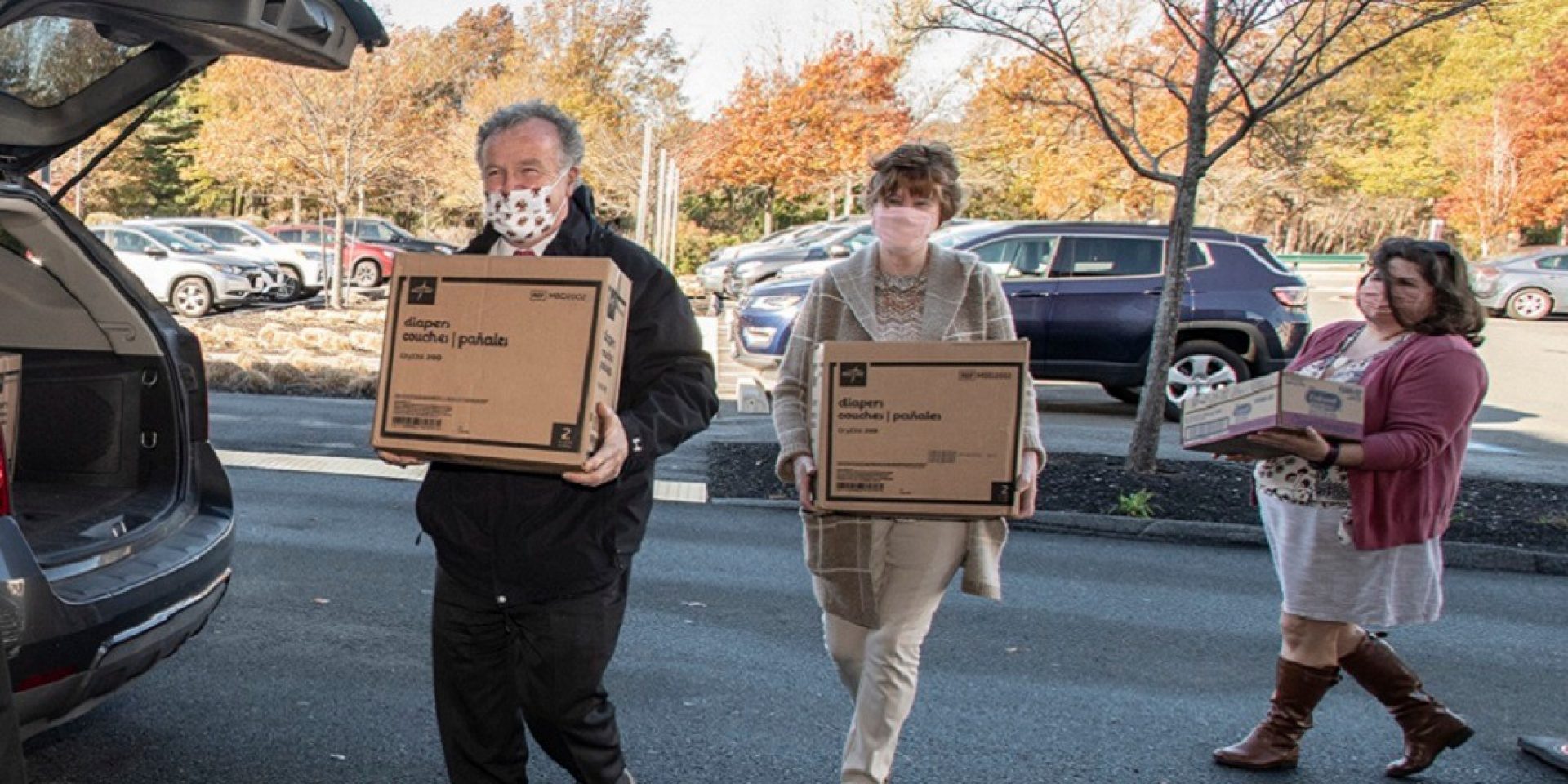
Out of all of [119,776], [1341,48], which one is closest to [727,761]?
[119,776]

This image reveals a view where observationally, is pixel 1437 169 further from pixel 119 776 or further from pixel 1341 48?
pixel 119 776

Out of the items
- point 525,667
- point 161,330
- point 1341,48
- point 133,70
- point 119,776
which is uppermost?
point 1341,48

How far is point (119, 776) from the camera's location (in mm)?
3600

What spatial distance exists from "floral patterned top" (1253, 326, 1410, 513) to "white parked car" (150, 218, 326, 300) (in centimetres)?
2133

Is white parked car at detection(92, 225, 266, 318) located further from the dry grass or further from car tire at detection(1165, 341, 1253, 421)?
car tire at detection(1165, 341, 1253, 421)

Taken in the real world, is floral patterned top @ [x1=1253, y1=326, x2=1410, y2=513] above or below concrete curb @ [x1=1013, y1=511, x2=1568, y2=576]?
above

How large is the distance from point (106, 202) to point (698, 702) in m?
40.6

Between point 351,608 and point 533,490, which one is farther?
point 351,608

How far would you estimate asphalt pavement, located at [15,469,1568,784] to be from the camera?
388cm

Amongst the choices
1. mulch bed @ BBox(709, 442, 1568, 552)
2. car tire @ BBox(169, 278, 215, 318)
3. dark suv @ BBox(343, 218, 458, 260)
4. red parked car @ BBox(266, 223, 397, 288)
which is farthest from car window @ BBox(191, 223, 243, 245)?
mulch bed @ BBox(709, 442, 1568, 552)

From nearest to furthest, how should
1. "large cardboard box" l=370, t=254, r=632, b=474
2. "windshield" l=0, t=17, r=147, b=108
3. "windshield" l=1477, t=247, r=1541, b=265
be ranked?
"large cardboard box" l=370, t=254, r=632, b=474 → "windshield" l=0, t=17, r=147, b=108 → "windshield" l=1477, t=247, r=1541, b=265

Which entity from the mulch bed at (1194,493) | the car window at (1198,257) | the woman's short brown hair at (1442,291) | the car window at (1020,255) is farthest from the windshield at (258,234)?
the woman's short brown hair at (1442,291)

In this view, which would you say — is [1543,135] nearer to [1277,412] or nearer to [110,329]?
[1277,412]

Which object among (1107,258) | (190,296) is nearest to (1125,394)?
(1107,258)
